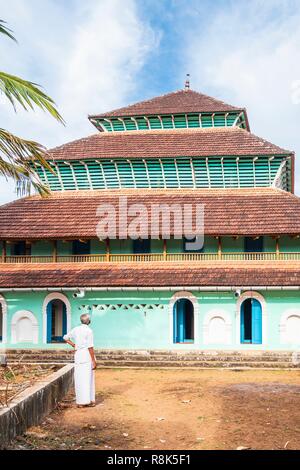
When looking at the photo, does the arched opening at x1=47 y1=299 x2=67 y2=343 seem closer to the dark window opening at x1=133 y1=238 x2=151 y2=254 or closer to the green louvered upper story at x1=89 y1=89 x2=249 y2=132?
the dark window opening at x1=133 y1=238 x2=151 y2=254

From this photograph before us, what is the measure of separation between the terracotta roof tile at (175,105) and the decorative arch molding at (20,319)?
9420 mm

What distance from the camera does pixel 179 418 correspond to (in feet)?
26.1

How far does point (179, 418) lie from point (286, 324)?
343 inches

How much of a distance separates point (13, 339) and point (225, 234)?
7.78m

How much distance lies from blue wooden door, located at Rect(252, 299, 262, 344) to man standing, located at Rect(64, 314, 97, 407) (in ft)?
27.8

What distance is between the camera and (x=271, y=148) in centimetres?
1864

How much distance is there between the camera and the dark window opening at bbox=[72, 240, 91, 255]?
18094mm

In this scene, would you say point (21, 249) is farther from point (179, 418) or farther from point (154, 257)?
point (179, 418)

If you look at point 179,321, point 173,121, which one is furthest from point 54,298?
point 173,121

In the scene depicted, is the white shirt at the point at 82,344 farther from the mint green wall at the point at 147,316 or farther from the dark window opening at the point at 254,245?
the dark window opening at the point at 254,245

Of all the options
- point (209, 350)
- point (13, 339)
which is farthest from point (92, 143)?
point (209, 350)

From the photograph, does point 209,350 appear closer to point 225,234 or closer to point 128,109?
point 225,234

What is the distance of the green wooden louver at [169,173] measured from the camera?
61.7 feet

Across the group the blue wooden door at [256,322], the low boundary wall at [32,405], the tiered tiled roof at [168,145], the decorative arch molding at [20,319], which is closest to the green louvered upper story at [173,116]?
the tiered tiled roof at [168,145]
